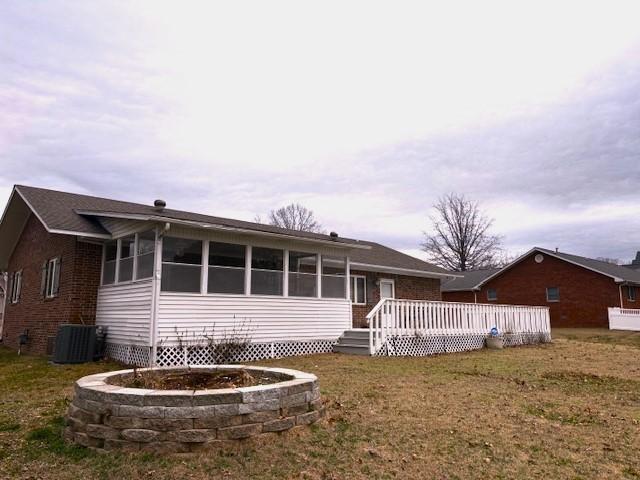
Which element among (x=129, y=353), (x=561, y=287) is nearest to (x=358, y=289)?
(x=129, y=353)

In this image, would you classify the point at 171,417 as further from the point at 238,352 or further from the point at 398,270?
the point at 398,270

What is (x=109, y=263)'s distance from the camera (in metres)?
12.5

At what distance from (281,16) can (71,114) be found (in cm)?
721

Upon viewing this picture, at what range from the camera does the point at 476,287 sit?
3288cm

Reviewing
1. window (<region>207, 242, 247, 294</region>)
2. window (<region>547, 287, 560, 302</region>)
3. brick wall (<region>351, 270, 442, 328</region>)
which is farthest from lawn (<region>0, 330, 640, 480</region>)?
window (<region>547, 287, 560, 302</region>)

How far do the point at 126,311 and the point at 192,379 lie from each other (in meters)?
6.22

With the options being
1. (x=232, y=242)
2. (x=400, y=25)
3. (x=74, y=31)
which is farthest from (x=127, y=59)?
(x=400, y=25)

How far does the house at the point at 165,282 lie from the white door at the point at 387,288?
3.67 meters

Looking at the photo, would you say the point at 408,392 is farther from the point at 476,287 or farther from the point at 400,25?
the point at 476,287

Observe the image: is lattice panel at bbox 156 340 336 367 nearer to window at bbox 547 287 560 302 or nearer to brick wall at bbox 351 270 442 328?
brick wall at bbox 351 270 442 328

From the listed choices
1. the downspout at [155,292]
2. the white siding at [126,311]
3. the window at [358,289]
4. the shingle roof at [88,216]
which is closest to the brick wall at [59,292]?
the white siding at [126,311]

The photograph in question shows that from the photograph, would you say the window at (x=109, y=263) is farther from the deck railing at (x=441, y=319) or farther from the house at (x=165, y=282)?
the deck railing at (x=441, y=319)

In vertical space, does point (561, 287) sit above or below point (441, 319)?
above

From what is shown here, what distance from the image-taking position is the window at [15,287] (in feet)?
54.3
